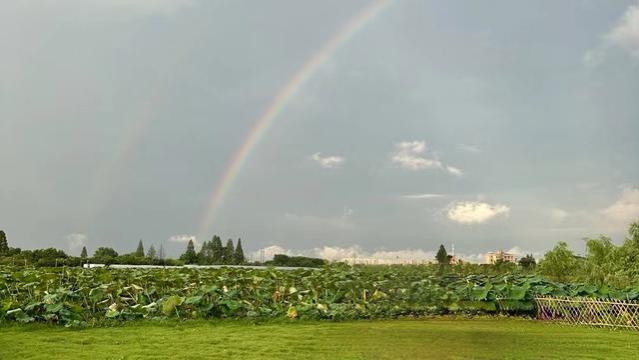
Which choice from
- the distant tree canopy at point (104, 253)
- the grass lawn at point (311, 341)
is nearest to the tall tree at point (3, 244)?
the distant tree canopy at point (104, 253)

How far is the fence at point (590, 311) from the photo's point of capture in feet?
55.4

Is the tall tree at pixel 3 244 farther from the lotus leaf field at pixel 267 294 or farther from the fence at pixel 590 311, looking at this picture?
the fence at pixel 590 311

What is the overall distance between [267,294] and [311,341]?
17.2 feet

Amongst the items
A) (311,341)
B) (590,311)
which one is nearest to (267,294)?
(311,341)

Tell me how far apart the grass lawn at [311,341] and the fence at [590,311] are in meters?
0.88

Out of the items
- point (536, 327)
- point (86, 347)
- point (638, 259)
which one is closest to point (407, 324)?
point (536, 327)

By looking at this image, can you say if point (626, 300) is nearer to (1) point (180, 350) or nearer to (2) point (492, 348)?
(2) point (492, 348)

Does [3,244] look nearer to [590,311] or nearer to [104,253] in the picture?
[104,253]

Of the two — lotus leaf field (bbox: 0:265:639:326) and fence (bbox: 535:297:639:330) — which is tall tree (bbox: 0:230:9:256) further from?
fence (bbox: 535:297:639:330)

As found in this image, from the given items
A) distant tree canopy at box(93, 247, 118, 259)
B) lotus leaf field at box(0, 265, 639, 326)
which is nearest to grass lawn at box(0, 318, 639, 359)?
lotus leaf field at box(0, 265, 639, 326)

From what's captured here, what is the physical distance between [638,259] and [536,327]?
2849 cm

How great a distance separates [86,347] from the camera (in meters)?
11.8

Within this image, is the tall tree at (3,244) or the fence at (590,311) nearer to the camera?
the fence at (590,311)

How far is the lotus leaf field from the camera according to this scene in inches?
616
